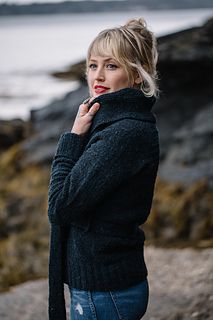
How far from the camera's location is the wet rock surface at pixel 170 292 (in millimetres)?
5848

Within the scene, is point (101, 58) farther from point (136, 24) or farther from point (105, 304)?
point (105, 304)

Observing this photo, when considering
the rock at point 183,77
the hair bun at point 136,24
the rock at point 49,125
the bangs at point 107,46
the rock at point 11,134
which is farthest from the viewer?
the rock at point 11,134

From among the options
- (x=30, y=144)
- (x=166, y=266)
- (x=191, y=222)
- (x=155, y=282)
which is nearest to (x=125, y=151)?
(x=155, y=282)

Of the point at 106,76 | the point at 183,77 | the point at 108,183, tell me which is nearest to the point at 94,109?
the point at 106,76

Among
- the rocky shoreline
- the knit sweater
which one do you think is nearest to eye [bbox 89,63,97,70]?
the knit sweater

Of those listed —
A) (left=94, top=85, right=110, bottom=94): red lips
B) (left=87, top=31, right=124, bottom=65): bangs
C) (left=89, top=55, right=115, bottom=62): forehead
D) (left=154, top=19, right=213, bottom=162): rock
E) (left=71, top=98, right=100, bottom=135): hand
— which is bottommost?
(left=154, top=19, right=213, bottom=162): rock

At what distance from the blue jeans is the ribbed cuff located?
700 millimetres

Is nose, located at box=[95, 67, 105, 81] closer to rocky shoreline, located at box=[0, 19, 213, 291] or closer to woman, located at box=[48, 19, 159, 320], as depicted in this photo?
woman, located at box=[48, 19, 159, 320]

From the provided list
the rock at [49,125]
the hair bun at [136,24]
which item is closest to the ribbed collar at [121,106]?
the hair bun at [136,24]

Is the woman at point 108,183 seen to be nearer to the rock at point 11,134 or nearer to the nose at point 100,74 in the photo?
the nose at point 100,74

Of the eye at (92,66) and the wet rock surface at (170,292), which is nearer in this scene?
the eye at (92,66)

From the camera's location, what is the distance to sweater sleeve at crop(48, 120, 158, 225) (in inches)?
103

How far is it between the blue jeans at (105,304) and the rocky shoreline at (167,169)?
5.92 m

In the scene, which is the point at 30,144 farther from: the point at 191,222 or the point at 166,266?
the point at 166,266
